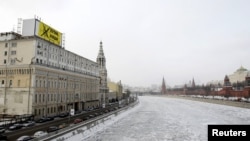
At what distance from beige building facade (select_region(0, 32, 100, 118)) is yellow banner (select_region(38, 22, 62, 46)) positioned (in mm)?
1614

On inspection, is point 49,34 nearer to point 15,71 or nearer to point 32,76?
point 15,71

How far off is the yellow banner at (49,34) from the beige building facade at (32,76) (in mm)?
1614

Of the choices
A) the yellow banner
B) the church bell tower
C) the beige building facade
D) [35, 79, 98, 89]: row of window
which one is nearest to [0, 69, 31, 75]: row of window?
the beige building facade

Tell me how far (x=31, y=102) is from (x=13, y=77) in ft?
26.9

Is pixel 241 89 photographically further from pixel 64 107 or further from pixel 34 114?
pixel 34 114

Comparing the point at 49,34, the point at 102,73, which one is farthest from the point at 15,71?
the point at 102,73

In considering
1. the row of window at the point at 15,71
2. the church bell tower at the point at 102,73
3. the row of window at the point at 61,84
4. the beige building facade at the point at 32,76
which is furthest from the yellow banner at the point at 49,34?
the church bell tower at the point at 102,73

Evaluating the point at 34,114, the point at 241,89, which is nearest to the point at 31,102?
the point at 34,114

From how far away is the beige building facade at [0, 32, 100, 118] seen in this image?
49.5 meters

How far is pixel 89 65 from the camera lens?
8431cm

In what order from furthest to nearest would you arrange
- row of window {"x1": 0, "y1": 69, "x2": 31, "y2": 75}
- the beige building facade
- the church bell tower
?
the church bell tower, row of window {"x1": 0, "y1": 69, "x2": 31, "y2": 75}, the beige building facade

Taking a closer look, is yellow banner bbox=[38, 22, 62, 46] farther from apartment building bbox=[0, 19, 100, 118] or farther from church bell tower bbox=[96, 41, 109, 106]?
church bell tower bbox=[96, 41, 109, 106]

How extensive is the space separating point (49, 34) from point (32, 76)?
46.5 ft

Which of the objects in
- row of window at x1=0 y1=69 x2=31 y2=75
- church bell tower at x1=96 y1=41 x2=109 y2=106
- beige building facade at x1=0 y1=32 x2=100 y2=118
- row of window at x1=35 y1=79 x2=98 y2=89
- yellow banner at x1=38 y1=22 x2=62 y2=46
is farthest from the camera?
church bell tower at x1=96 y1=41 x2=109 y2=106
